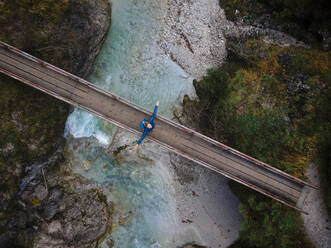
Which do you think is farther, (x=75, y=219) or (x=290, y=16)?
(x=75, y=219)

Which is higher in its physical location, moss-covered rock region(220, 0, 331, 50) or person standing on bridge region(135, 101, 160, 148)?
moss-covered rock region(220, 0, 331, 50)

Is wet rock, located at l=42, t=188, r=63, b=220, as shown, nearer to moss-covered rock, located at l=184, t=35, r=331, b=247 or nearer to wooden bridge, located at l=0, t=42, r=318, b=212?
wooden bridge, located at l=0, t=42, r=318, b=212

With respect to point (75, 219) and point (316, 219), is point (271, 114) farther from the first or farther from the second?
point (75, 219)

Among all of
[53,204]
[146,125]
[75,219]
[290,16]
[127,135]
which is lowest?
[75,219]

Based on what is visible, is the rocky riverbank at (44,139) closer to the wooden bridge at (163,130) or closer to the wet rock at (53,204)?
the wet rock at (53,204)

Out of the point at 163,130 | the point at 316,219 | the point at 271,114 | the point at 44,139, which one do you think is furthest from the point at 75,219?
the point at 316,219

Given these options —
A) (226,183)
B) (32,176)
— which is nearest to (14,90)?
(32,176)

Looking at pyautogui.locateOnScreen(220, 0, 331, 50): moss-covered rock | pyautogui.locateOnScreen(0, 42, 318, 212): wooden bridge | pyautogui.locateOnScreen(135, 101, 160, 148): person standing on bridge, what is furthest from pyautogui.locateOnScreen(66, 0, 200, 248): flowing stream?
pyautogui.locateOnScreen(220, 0, 331, 50): moss-covered rock
